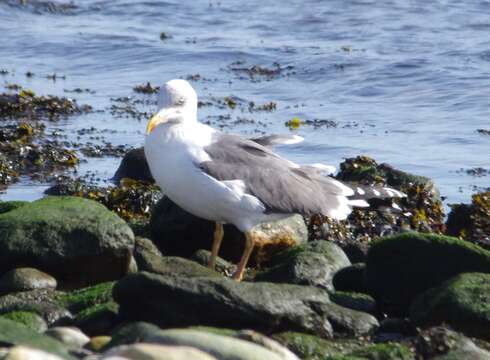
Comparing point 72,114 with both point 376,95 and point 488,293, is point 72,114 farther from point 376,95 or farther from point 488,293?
point 488,293

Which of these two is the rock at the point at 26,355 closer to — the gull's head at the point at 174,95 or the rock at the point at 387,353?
the rock at the point at 387,353

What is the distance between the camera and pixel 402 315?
720cm

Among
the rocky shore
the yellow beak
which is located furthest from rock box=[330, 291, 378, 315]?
the yellow beak

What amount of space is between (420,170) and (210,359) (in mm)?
6858

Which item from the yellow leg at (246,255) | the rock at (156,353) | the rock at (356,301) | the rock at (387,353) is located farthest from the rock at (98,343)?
the yellow leg at (246,255)

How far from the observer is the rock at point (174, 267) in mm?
7297

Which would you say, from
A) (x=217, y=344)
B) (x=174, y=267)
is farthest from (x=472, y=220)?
(x=217, y=344)

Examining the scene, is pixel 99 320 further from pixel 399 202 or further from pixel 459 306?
pixel 399 202

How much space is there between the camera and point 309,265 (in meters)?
7.63

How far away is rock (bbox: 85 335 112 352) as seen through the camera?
5754mm

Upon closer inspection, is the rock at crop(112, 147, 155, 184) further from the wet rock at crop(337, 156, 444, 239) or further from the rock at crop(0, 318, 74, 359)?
the rock at crop(0, 318, 74, 359)

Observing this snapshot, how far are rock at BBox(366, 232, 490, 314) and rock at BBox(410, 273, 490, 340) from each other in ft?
1.34

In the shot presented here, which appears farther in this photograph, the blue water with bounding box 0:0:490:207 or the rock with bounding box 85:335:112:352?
the blue water with bounding box 0:0:490:207

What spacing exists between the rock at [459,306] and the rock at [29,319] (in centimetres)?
206
